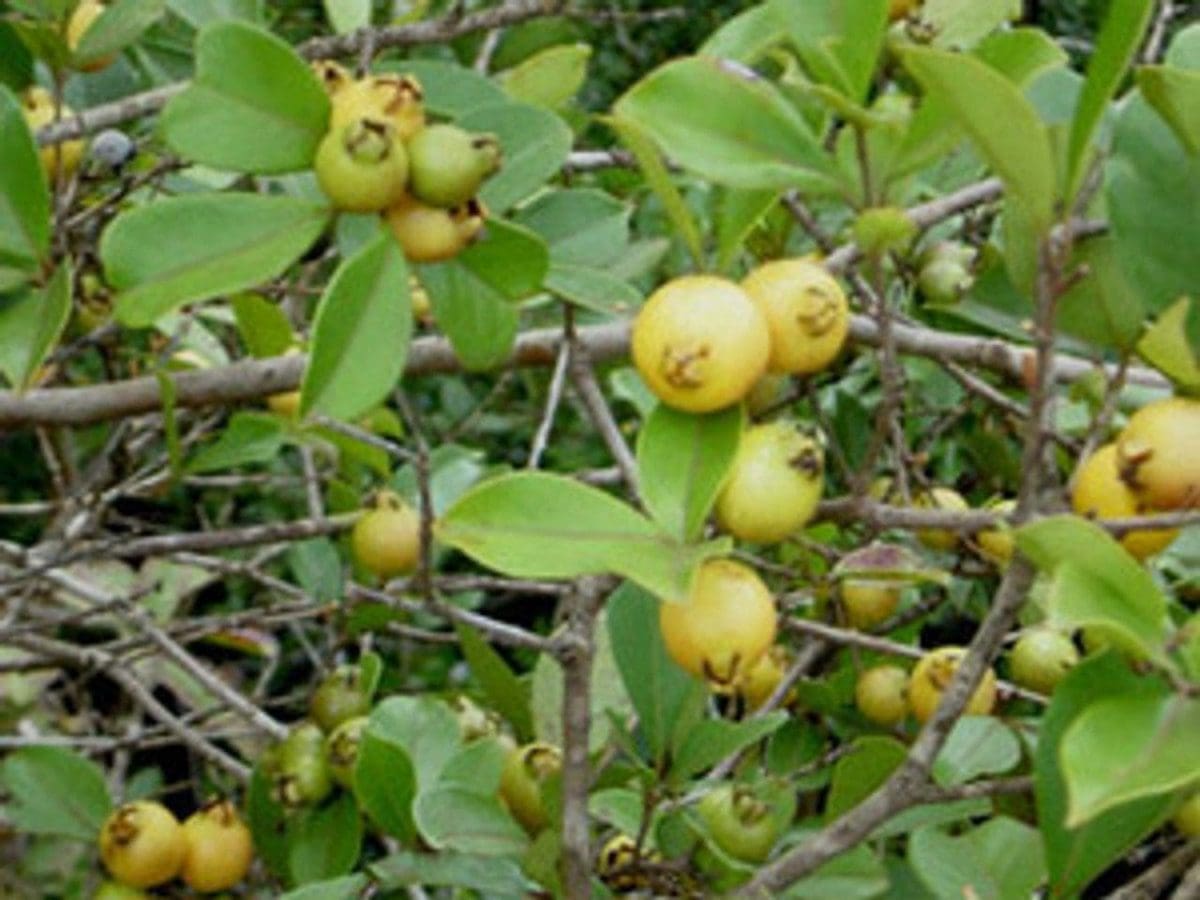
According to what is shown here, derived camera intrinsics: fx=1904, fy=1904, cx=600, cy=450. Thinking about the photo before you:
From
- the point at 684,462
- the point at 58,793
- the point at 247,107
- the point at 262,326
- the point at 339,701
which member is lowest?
the point at 58,793

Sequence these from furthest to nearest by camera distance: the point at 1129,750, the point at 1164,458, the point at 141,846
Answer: the point at 141,846, the point at 1164,458, the point at 1129,750

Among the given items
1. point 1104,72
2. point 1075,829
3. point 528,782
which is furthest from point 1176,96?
point 528,782

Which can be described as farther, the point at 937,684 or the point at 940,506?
the point at 940,506

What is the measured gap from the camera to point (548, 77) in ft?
4.25

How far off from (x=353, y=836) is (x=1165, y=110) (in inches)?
31.8

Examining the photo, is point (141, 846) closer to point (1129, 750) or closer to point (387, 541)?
point (387, 541)

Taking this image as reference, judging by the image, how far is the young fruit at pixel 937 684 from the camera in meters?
1.24

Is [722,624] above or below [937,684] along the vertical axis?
above

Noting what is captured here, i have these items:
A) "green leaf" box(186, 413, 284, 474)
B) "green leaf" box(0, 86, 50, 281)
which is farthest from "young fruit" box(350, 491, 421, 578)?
"green leaf" box(0, 86, 50, 281)

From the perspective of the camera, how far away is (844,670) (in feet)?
4.77

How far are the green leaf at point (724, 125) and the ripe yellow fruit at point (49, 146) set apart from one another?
2.03 ft

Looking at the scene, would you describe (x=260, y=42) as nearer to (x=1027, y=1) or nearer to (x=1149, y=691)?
(x=1149, y=691)

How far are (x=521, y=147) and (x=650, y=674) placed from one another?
336 mm

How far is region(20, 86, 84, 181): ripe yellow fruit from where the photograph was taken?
1396mm
